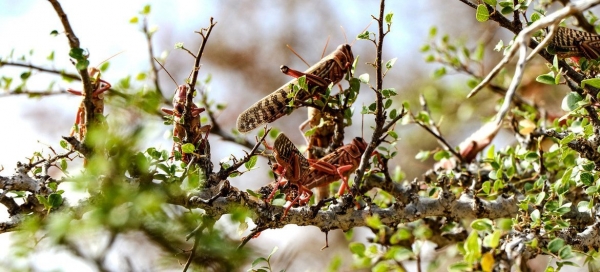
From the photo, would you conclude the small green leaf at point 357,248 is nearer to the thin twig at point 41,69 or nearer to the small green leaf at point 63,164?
the small green leaf at point 63,164

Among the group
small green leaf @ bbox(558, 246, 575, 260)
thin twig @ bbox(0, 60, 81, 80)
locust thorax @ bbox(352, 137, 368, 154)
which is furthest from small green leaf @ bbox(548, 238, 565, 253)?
thin twig @ bbox(0, 60, 81, 80)

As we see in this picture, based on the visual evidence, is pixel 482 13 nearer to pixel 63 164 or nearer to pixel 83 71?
pixel 83 71

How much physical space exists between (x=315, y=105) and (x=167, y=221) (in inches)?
27.9

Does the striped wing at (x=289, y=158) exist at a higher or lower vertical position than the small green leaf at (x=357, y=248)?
higher

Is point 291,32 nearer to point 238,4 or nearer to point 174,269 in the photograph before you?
point 238,4

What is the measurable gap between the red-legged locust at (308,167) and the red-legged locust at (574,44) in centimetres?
52

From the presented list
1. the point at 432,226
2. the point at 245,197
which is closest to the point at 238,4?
the point at 432,226

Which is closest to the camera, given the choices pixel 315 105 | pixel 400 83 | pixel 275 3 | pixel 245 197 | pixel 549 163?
pixel 245 197

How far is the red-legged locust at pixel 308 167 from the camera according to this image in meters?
1.39

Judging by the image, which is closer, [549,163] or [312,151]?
[312,151]

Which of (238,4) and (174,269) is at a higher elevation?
(238,4)

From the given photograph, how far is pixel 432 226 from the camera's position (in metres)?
1.86

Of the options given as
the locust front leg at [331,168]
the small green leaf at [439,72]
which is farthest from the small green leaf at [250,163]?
the small green leaf at [439,72]

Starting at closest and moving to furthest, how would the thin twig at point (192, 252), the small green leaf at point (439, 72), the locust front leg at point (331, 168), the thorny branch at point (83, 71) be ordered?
1. the thin twig at point (192, 252)
2. the thorny branch at point (83, 71)
3. the locust front leg at point (331, 168)
4. the small green leaf at point (439, 72)
